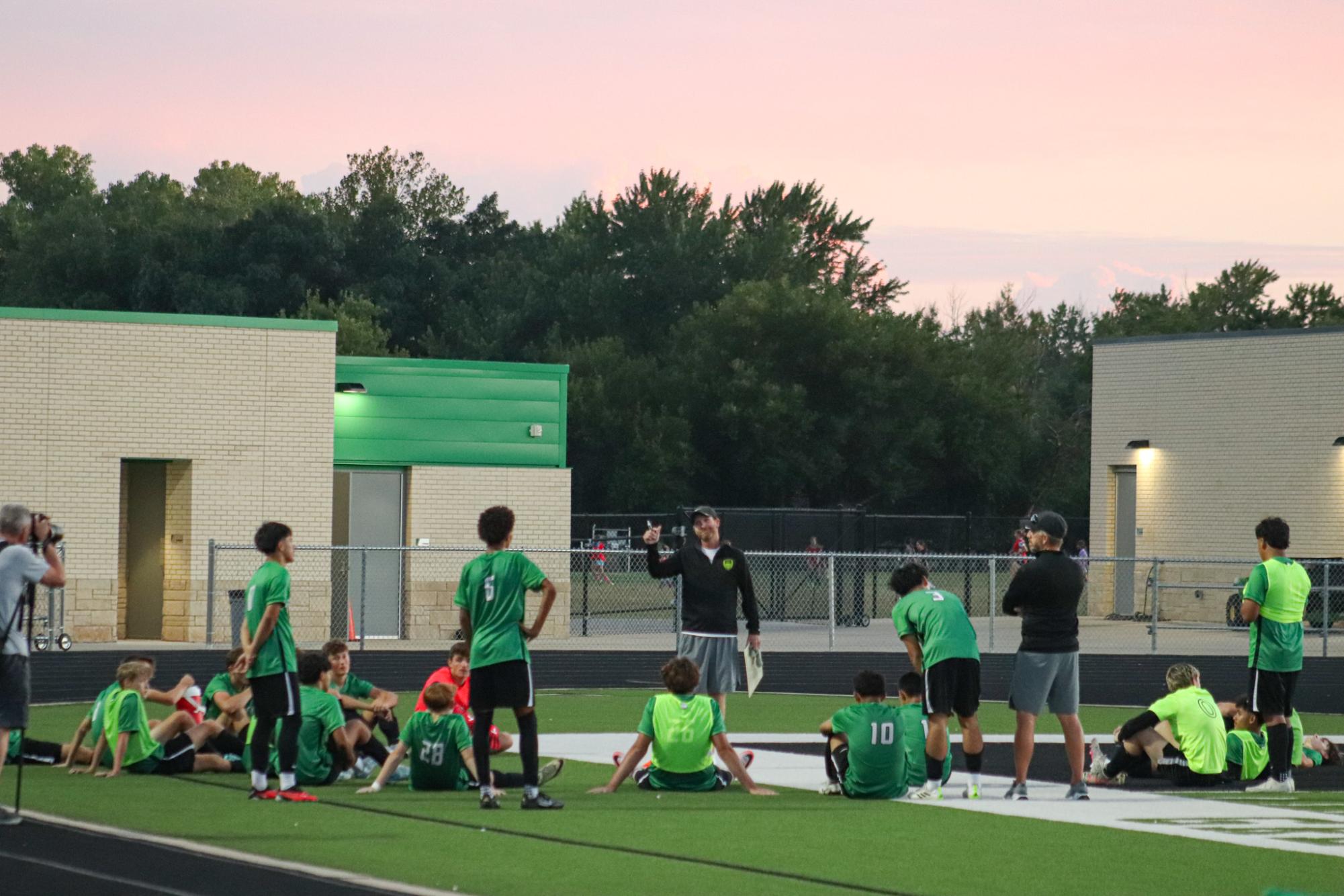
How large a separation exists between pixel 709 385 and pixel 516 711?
60.1 m

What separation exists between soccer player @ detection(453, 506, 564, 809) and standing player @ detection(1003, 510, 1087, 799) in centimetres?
308

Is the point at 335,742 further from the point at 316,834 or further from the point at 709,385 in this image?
the point at 709,385

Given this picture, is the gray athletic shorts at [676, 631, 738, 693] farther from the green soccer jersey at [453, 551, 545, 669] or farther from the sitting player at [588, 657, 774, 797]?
the green soccer jersey at [453, 551, 545, 669]

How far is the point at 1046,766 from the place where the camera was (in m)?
15.3

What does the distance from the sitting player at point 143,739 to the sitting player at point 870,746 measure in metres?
4.55

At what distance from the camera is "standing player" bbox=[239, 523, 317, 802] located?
1198 centimetres

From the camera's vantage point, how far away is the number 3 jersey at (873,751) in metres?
12.8

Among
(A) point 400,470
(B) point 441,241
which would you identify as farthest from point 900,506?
(A) point 400,470

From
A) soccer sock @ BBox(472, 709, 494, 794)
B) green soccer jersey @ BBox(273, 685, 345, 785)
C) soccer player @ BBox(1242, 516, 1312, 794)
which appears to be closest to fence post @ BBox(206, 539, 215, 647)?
green soccer jersey @ BBox(273, 685, 345, 785)

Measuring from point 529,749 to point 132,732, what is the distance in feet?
11.0

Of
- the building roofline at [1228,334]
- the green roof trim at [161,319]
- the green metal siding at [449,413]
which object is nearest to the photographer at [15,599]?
the green roof trim at [161,319]

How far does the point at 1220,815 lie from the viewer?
1241 centimetres

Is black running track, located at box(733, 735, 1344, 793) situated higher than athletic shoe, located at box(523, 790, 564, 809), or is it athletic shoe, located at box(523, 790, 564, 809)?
athletic shoe, located at box(523, 790, 564, 809)

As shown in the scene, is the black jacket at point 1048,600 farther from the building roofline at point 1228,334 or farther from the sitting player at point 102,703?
the building roofline at point 1228,334
